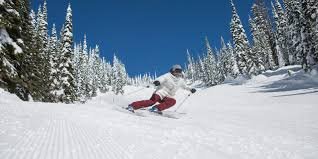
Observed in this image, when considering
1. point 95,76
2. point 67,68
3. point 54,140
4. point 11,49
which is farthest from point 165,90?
point 95,76

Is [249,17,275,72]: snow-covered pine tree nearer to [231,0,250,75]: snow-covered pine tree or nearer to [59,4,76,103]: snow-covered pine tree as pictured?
[231,0,250,75]: snow-covered pine tree

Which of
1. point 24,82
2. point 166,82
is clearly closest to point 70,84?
point 24,82

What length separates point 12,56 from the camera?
16266 mm

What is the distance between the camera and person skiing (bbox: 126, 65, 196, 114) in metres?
9.60

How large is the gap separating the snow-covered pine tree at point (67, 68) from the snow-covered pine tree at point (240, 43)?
28313 mm

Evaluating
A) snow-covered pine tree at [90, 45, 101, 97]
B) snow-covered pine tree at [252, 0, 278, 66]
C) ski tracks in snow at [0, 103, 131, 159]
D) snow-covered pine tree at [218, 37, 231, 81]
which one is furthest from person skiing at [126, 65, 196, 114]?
snow-covered pine tree at [218, 37, 231, 81]

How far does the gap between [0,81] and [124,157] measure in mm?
13145

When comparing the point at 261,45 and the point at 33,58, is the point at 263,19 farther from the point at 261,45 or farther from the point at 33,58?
the point at 33,58

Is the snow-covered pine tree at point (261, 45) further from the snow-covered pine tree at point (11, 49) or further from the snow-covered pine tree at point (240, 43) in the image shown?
the snow-covered pine tree at point (11, 49)

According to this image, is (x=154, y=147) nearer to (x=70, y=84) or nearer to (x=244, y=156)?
(x=244, y=156)

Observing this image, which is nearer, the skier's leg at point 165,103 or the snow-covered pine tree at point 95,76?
the skier's leg at point 165,103

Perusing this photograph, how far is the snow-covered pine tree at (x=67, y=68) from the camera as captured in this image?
33.3 metres

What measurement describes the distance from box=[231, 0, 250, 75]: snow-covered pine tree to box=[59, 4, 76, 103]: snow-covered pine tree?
92.9 feet

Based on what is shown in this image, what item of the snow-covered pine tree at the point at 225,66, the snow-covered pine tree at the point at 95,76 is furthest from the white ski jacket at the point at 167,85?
the snow-covered pine tree at the point at 225,66
